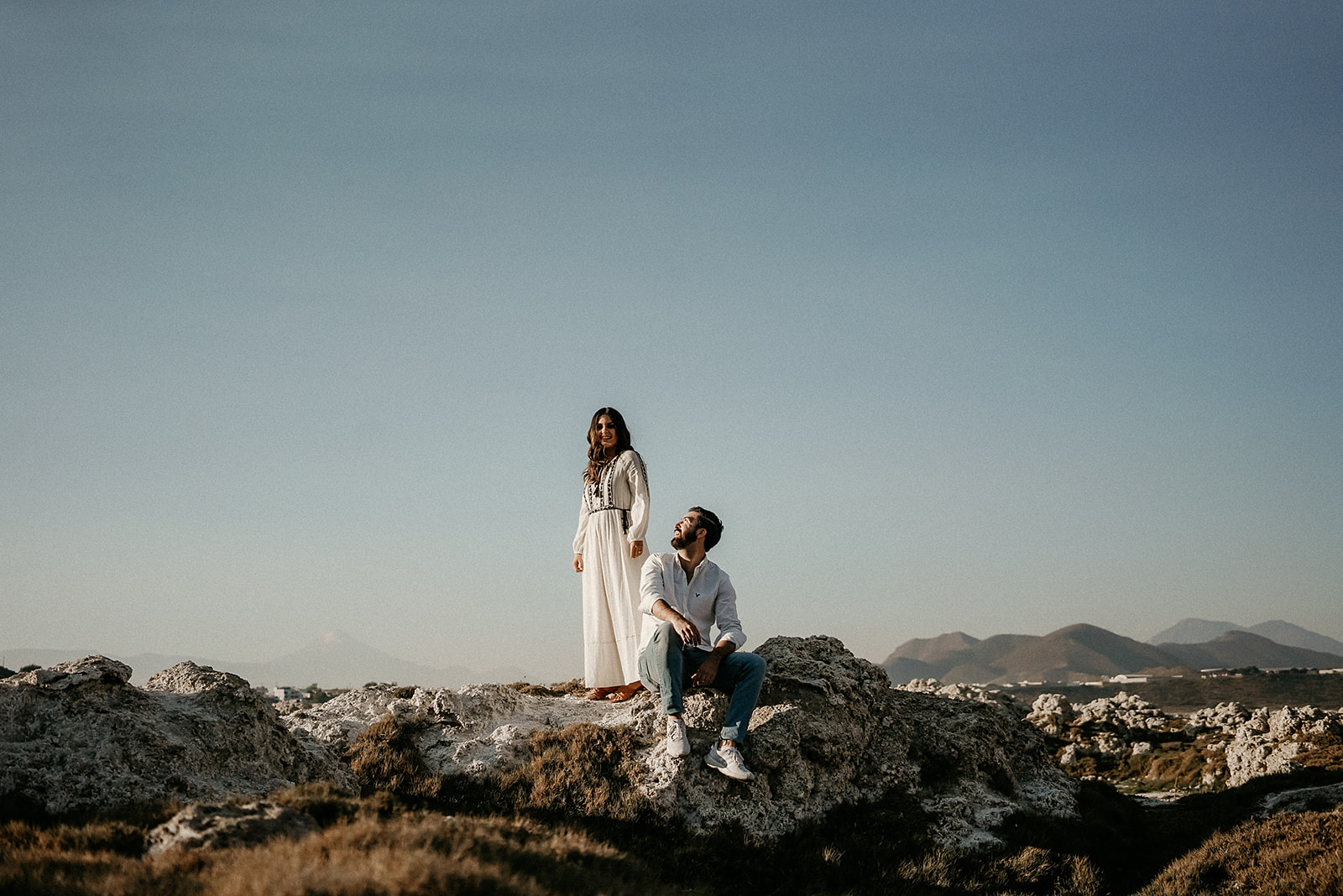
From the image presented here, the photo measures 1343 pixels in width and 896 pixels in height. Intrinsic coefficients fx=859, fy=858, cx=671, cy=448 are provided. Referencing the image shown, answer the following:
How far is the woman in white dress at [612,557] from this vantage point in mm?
12875

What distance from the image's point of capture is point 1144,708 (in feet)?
87.9

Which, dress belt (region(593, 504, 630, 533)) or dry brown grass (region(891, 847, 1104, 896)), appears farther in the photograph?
dress belt (region(593, 504, 630, 533))

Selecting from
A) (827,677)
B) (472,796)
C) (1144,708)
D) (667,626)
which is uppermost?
(667,626)

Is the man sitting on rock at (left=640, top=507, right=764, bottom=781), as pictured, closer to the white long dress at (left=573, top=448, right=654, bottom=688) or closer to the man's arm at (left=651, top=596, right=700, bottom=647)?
the man's arm at (left=651, top=596, right=700, bottom=647)

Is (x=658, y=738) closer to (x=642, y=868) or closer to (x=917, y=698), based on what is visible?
(x=642, y=868)

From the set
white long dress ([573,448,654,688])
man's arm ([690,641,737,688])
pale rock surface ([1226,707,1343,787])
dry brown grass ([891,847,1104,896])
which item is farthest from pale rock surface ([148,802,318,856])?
pale rock surface ([1226,707,1343,787])

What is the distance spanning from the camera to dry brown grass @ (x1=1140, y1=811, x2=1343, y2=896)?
31.1 ft

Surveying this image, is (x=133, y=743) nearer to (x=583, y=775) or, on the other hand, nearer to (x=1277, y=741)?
(x=583, y=775)

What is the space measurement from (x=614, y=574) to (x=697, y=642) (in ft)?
10.2

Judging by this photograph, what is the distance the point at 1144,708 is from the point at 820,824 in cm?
2154

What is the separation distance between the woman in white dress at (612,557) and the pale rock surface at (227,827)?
641cm

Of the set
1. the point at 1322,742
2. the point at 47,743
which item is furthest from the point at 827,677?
the point at 1322,742

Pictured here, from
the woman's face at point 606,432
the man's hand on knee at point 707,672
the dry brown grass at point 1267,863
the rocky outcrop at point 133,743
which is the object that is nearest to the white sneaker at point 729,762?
the man's hand on knee at point 707,672

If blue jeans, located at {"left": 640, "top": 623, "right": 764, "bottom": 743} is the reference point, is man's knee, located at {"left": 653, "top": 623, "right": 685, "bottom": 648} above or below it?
above
